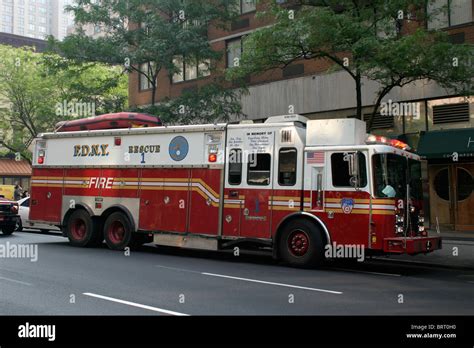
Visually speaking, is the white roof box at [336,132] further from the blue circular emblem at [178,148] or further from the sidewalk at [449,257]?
the sidewalk at [449,257]

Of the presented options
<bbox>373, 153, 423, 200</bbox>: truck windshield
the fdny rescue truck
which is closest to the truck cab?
the fdny rescue truck

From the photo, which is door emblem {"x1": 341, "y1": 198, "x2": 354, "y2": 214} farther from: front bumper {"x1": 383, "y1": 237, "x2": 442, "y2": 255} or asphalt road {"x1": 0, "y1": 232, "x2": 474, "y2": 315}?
asphalt road {"x1": 0, "y1": 232, "x2": 474, "y2": 315}

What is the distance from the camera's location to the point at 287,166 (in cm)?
1172

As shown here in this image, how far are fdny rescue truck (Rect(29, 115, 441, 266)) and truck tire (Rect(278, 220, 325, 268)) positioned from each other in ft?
0.07

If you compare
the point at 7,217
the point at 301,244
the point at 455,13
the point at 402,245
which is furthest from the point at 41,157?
the point at 455,13

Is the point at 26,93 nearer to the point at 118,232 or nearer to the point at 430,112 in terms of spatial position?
the point at 118,232

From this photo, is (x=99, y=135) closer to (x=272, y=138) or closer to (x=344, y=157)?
(x=272, y=138)

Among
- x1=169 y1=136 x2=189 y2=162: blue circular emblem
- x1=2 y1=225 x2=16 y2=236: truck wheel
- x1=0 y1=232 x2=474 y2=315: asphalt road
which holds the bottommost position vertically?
x1=0 y1=232 x2=474 y2=315: asphalt road

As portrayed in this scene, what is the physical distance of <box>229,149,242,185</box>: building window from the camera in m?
12.2

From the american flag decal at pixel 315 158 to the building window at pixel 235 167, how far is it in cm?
173

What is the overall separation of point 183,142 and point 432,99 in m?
10.9

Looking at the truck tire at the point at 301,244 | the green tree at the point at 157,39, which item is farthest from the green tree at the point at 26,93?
the truck tire at the point at 301,244

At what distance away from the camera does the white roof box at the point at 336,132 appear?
11109mm
